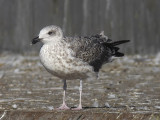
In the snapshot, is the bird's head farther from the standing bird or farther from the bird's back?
the bird's back

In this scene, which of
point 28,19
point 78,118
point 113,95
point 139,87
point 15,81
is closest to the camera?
point 78,118

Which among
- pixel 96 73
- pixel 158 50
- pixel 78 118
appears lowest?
pixel 78 118

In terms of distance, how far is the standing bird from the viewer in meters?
6.10

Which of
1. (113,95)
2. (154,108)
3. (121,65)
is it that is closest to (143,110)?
(154,108)

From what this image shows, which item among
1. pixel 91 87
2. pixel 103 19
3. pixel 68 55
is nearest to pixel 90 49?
pixel 68 55

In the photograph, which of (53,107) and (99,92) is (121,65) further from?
(53,107)

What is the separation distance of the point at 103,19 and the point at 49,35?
5.20m

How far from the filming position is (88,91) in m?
7.95

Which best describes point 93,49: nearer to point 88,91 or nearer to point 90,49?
point 90,49

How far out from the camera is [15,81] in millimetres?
9031

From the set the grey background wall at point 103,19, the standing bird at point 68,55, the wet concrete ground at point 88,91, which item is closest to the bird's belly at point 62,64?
the standing bird at point 68,55

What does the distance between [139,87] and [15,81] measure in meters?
2.25

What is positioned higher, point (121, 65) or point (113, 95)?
point (121, 65)

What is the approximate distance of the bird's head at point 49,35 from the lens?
6.37 metres
